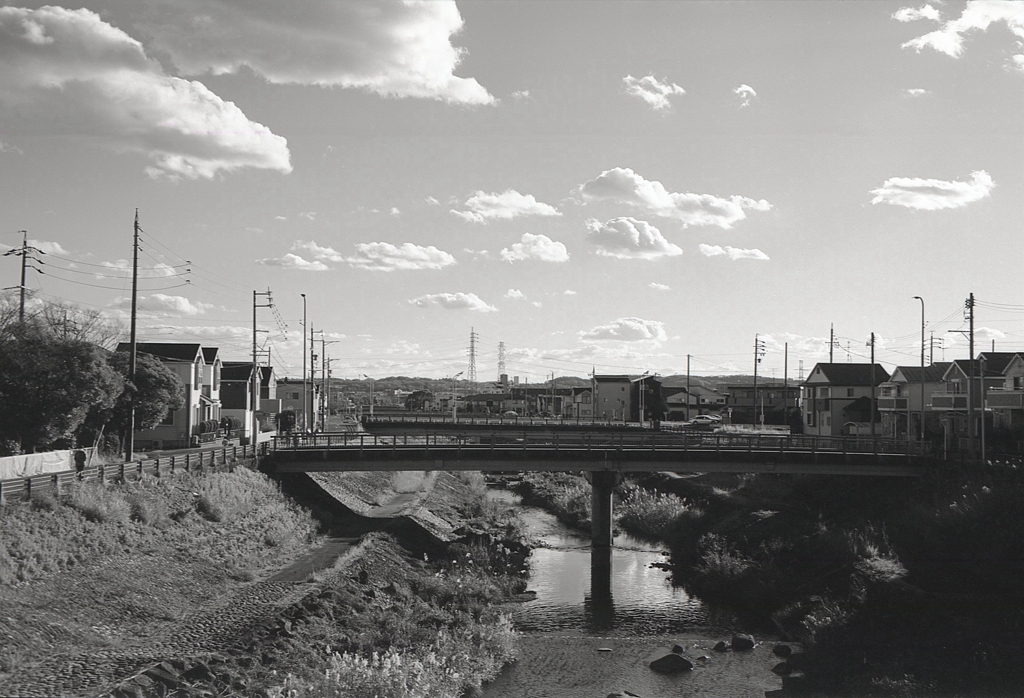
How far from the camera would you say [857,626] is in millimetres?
30484

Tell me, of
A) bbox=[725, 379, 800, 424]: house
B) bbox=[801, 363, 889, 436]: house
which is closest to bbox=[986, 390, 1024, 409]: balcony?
bbox=[801, 363, 889, 436]: house

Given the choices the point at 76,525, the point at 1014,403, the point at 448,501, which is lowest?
the point at 448,501

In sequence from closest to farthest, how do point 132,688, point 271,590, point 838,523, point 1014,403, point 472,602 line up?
point 132,688, point 271,590, point 472,602, point 838,523, point 1014,403

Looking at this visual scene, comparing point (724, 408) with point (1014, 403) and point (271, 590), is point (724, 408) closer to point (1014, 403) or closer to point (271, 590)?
point (1014, 403)

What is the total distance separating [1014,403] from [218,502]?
161ft

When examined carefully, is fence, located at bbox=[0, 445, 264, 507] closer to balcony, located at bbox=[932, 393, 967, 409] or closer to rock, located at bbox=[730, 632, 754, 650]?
rock, located at bbox=[730, 632, 754, 650]

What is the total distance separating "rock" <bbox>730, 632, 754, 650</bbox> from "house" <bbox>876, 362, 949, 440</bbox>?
43.2 meters

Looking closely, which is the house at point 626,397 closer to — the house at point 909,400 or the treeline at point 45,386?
the house at point 909,400

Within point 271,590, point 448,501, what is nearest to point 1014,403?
A: point 448,501

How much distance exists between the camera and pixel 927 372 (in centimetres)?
7219

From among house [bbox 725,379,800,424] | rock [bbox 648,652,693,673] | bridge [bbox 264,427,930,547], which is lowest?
rock [bbox 648,652,693,673]

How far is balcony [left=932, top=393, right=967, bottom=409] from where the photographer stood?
2352 inches

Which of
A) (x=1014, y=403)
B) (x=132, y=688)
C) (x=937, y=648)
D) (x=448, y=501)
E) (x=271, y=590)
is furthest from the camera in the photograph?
(x=448, y=501)

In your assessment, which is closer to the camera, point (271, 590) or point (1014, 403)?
point (271, 590)
